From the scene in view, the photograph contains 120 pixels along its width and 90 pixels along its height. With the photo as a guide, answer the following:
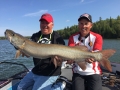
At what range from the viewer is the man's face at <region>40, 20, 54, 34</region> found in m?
3.71

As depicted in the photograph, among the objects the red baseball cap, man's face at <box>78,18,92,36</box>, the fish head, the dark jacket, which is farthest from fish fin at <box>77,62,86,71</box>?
the fish head

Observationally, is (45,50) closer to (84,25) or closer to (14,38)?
(14,38)

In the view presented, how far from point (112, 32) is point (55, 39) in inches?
2987

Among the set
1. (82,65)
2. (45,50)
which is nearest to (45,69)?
(45,50)

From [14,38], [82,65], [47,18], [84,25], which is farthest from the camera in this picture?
[84,25]

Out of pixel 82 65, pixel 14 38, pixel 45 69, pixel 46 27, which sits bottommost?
pixel 45 69

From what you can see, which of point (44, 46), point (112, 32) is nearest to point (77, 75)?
point (44, 46)

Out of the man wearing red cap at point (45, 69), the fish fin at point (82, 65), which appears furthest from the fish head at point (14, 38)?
the fish fin at point (82, 65)

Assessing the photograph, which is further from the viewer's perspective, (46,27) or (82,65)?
(46,27)

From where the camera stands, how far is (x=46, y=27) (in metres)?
3.77

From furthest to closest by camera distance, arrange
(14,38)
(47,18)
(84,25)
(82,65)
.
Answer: (84,25) < (47,18) < (82,65) < (14,38)

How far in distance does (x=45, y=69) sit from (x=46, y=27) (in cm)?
100

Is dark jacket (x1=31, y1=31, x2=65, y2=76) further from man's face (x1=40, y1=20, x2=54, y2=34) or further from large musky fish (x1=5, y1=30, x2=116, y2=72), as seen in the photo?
large musky fish (x1=5, y1=30, x2=116, y2=72)

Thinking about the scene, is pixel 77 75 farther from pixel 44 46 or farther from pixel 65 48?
pixel 44 46
